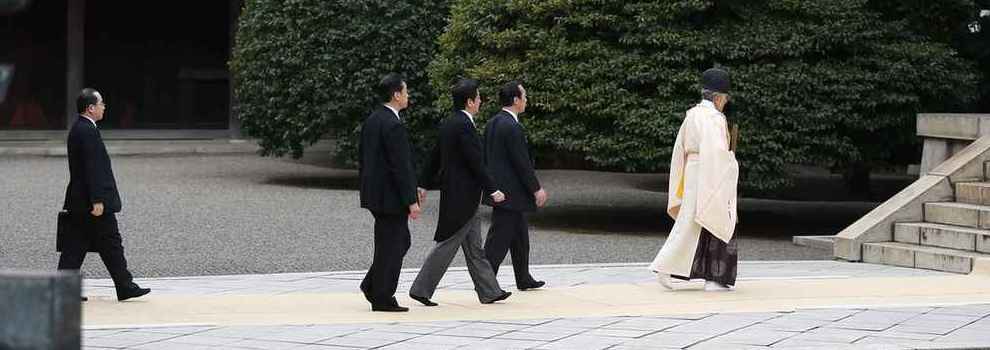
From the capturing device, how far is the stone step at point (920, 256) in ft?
42.9

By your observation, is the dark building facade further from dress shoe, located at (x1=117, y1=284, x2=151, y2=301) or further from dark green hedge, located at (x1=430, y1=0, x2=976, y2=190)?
dress shoe, located at (x1=117, y1=284, x2=151, y2=301)

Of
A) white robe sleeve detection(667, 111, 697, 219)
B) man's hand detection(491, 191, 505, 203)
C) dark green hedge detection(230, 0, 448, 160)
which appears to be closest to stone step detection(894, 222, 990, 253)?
white robe sleeve detection(667, 111, 697, 219)

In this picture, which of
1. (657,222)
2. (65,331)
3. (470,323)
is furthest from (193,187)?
(65,331)

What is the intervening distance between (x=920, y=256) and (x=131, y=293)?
666 centimetres

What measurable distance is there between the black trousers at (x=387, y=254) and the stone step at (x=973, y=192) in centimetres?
630

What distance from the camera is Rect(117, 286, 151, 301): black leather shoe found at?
33.9 feet

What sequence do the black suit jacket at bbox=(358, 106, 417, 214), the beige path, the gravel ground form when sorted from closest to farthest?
the beige path → the black suit jacket at bbox=(358, 106, 417, 214) → the gravel ground

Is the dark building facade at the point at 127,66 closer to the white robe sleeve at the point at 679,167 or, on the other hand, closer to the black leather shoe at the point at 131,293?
the black leather shoe at the point at 131,293

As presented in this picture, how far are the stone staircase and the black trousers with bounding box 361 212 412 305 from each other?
17.4ft

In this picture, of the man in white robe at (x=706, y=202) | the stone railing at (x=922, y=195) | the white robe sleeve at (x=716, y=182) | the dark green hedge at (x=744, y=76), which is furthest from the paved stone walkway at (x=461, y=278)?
the dark green hedge at (x=744, y=76)

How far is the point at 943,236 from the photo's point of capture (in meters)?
13.8

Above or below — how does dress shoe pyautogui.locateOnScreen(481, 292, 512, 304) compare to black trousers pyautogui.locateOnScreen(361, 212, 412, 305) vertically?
below

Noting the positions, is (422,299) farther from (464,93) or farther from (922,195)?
(922,195)

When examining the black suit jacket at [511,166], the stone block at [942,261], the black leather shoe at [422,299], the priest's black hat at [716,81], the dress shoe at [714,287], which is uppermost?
the priest's black hat at [716,81]
